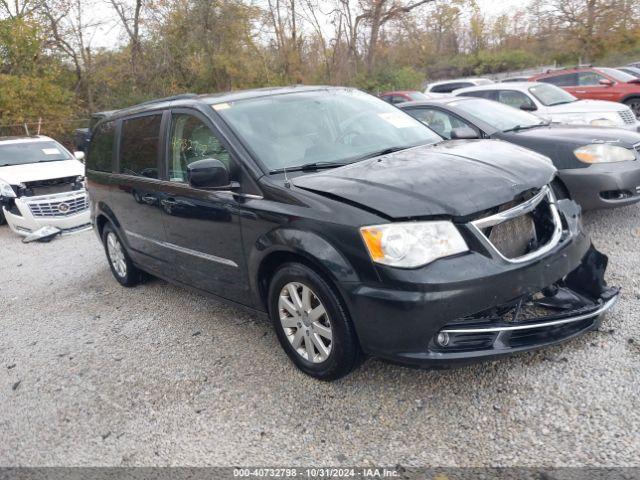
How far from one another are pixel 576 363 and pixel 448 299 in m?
1.03

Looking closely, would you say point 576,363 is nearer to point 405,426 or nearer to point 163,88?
point 405,426

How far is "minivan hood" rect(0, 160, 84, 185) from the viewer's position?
9.27 meters

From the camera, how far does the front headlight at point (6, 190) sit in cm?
917

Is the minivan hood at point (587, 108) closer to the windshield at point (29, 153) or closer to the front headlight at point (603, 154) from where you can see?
the front headlight at point (603, 154)

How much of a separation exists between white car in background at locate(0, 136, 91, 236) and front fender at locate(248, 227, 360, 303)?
6.92 metres

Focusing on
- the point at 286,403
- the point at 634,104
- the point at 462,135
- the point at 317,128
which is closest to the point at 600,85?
the point at 634,104

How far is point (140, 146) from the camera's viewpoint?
471cm

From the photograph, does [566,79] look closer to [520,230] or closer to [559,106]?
[559,106]

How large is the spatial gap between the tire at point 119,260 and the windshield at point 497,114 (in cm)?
419

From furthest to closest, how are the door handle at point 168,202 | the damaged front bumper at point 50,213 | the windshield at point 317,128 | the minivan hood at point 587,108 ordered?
the minivan hood at point 587,108
the damaged front bumper at point 50,213
the door handle at point 168,202
the windshield at point 317,128

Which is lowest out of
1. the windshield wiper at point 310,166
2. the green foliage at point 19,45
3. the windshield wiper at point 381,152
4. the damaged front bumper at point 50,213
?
the damaged front bumper at point 50,213

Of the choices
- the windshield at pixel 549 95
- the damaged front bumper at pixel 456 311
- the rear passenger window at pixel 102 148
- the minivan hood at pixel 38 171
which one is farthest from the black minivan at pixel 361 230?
the windshield at pixel 549 95

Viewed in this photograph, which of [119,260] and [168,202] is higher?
[168,202]

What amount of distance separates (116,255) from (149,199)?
4.91 feet
